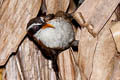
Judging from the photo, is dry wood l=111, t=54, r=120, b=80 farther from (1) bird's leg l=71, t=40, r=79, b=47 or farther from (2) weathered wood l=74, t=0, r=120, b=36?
(1) bird's leg l=71, t=40, r=79, b=47

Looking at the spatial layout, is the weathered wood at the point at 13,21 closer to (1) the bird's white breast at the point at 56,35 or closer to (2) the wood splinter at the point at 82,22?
(1) the bird's white breast at the point at 56,35

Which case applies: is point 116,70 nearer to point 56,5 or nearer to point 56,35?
point 56,35

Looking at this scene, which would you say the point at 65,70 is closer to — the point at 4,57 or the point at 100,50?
the point at 100,50

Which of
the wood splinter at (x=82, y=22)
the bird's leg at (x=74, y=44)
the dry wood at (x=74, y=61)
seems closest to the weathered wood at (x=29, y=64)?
the dry wood at (x=74, y=61)

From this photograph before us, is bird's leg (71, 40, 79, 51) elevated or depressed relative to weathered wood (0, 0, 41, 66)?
depressed

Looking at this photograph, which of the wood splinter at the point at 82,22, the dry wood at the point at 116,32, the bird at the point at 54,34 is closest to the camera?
A: the dry wood at the point at 116,32

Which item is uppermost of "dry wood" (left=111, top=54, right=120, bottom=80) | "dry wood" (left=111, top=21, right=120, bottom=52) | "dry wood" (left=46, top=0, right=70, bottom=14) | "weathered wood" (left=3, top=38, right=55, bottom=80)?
"dry wood" (left=46, top=0, right=70, bottom=14)

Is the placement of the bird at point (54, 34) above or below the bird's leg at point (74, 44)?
above

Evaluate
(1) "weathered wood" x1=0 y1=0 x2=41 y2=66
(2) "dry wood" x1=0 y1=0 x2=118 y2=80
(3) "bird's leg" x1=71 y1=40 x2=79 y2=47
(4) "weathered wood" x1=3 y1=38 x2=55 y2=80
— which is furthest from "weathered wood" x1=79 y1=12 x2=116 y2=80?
(1) "weathered wood" x1=0 y1=0 x2=41 y2=66

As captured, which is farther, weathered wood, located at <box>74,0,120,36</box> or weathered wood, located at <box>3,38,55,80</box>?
weathered wood, located at <box>3,38,55,80</box>
